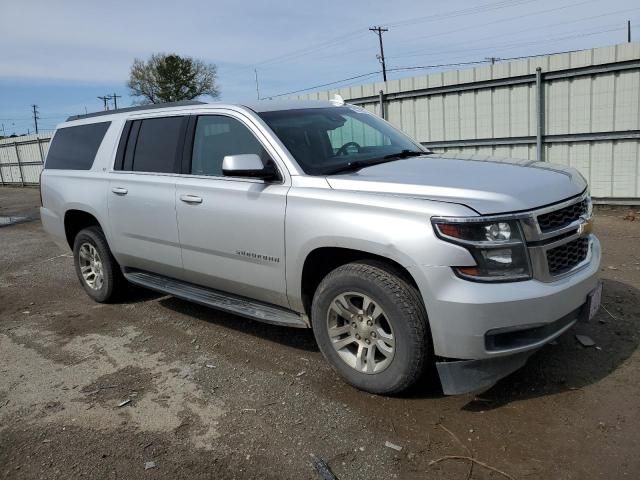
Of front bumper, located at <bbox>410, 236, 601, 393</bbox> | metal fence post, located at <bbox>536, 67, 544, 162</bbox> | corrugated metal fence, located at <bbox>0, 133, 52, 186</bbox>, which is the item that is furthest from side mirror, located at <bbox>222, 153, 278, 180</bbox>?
corrugated metal fence, located at <bbox>0, 133, 52, 186</bbox>

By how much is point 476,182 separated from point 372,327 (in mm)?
1065

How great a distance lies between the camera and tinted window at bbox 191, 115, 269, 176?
4266 millimetres

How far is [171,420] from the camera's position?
3.52m

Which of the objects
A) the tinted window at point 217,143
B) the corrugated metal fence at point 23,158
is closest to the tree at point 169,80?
the corrugated metal fence at point 23,158

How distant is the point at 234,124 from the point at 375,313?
6.25ft

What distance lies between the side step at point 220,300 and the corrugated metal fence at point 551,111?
7.45 m

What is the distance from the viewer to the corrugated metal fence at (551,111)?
9125mm

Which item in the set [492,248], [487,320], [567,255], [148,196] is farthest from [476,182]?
[148,196]

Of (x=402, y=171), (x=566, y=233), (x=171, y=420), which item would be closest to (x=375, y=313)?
(x=402, y=171)

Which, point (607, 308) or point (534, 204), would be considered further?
point (607, 308)

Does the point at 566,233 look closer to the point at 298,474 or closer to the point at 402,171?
the point at 402,171

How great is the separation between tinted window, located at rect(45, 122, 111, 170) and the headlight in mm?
4065

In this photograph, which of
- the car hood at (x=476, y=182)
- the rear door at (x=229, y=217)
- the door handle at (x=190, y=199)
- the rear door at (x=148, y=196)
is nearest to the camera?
the car hood at (x=476, y=182)

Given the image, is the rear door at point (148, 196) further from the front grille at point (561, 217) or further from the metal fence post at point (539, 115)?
the metal fence post at point (539, 115)
